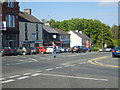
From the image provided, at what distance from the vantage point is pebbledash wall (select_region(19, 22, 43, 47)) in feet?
162

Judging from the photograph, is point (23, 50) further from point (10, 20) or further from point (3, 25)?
point (10, 20)

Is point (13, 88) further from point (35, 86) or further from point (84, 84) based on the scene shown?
point (84, 84)

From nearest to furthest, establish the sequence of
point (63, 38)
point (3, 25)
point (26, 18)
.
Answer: point (3, 25), point (26, 18), point (63, 38)

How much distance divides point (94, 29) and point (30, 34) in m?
50.5

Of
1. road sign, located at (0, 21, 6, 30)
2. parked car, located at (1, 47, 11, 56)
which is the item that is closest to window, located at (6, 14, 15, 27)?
road sign, located at (0, 21, 6, 30)

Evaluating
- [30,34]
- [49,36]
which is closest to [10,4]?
[30,34]

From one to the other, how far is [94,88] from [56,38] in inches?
2349

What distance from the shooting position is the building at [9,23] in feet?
140

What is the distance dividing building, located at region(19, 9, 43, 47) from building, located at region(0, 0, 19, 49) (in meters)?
2.64

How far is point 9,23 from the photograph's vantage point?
44.7 meters

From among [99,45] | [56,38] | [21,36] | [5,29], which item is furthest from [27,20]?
[99,45]

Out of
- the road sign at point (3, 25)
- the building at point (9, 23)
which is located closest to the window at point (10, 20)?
the building at point (9, 23)

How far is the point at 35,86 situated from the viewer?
8.24 m

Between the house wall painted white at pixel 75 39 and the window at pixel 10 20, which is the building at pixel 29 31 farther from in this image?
the house wall painted white at pixel 75 39
